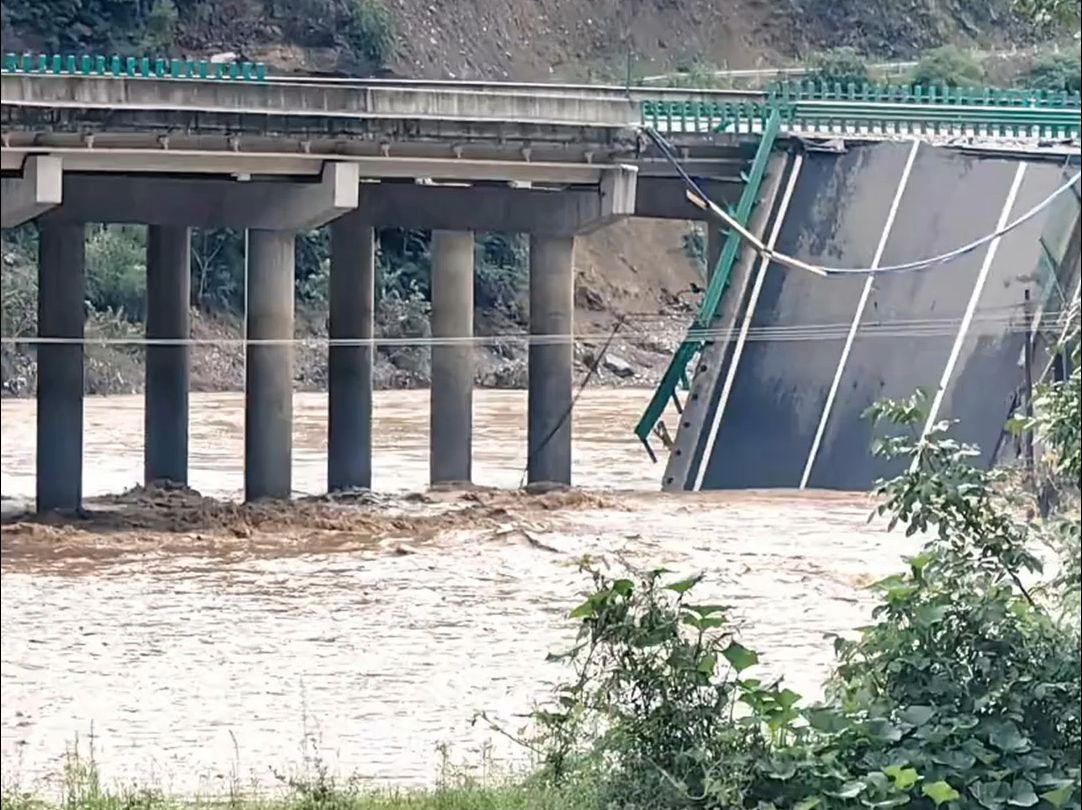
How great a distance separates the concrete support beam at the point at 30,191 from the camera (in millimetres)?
4117

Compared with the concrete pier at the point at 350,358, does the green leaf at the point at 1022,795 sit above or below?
below

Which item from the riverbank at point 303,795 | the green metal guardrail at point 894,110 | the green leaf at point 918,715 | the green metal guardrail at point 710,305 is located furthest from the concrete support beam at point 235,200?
the green leaf at point 918,715

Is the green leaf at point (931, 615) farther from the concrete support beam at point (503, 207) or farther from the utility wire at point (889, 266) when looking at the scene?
the concrete support beam at point (503, 207)

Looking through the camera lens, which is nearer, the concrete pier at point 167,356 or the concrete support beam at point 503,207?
the concrete pier at point 167,356

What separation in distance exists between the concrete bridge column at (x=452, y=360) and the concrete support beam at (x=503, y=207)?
0.35 meters

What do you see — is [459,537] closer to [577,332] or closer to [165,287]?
[577,332]

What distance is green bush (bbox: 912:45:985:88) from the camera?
5.85 m

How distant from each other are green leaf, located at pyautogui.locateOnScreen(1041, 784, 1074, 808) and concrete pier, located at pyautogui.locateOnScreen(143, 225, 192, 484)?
17.2 ft

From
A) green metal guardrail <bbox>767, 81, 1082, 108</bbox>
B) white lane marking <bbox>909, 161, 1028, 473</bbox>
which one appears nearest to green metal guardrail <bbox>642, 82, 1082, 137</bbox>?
green metal guardrail <bbox>767, 81, 1082, 108</bbox>

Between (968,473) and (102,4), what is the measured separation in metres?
3.32

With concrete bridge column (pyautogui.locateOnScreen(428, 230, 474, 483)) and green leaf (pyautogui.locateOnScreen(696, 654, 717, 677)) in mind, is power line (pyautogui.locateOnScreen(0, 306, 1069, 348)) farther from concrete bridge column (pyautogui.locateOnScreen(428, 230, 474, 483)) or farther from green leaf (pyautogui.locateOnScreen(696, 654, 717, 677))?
green leaf (pyautogui.locateOnScreen(696, 654, 717, 677))

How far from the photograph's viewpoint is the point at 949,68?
20.4ft

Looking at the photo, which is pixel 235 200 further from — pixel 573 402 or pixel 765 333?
pixel 765 333

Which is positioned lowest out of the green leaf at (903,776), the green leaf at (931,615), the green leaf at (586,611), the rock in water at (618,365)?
the green leaf at (903,776)
